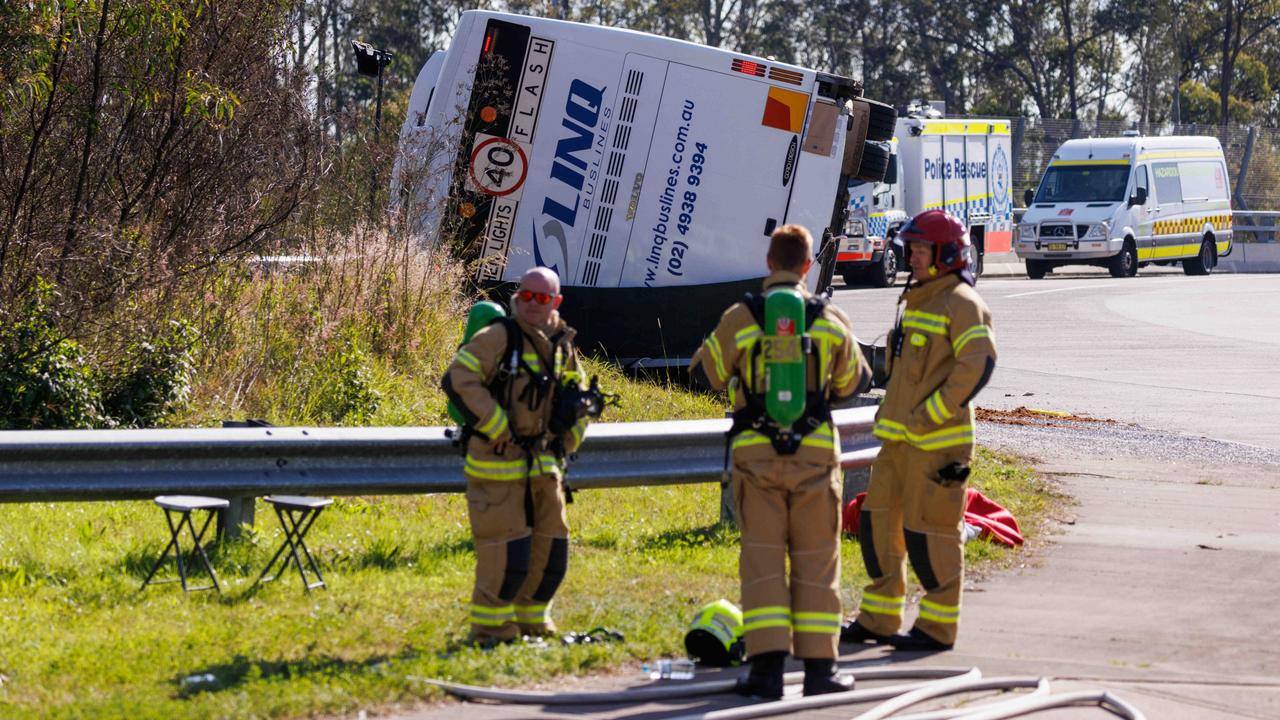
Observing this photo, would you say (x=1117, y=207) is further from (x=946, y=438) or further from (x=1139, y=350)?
(x=946, y=438)

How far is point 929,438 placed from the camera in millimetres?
6449

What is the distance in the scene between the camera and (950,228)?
652 cm

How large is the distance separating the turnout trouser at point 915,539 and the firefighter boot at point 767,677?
1.05 m

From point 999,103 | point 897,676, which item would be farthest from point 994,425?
point 999,103

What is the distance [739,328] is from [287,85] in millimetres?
9027

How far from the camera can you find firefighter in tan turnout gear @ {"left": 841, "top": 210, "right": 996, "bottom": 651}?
252 inches

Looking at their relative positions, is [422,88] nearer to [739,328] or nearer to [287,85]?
[287,85]

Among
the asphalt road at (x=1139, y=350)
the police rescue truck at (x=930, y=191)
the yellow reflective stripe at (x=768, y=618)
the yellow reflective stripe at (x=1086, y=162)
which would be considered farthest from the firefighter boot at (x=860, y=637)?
the yellow reflective stripe at (x=1086, y=162)

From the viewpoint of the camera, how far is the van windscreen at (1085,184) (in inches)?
1270

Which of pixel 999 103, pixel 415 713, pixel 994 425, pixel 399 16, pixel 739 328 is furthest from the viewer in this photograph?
pixel 999 103

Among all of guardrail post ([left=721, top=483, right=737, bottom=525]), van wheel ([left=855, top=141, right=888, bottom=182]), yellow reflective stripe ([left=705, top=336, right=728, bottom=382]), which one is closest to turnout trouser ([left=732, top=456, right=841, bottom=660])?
yellow reflective stripe ([left=705, top=336, right=728, bottom=382])

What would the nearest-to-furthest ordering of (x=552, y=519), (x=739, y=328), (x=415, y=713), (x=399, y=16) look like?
(x=415, y=713)
(x=739, y=328)
(x=552, y=519)
(x=399, y=16)

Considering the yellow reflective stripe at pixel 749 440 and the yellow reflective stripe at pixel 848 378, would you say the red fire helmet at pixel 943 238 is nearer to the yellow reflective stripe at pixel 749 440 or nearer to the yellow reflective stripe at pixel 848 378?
the yellow reflective stripe at pixel 848 378

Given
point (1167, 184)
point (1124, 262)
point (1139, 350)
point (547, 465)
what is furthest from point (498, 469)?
point (1167, 184)
